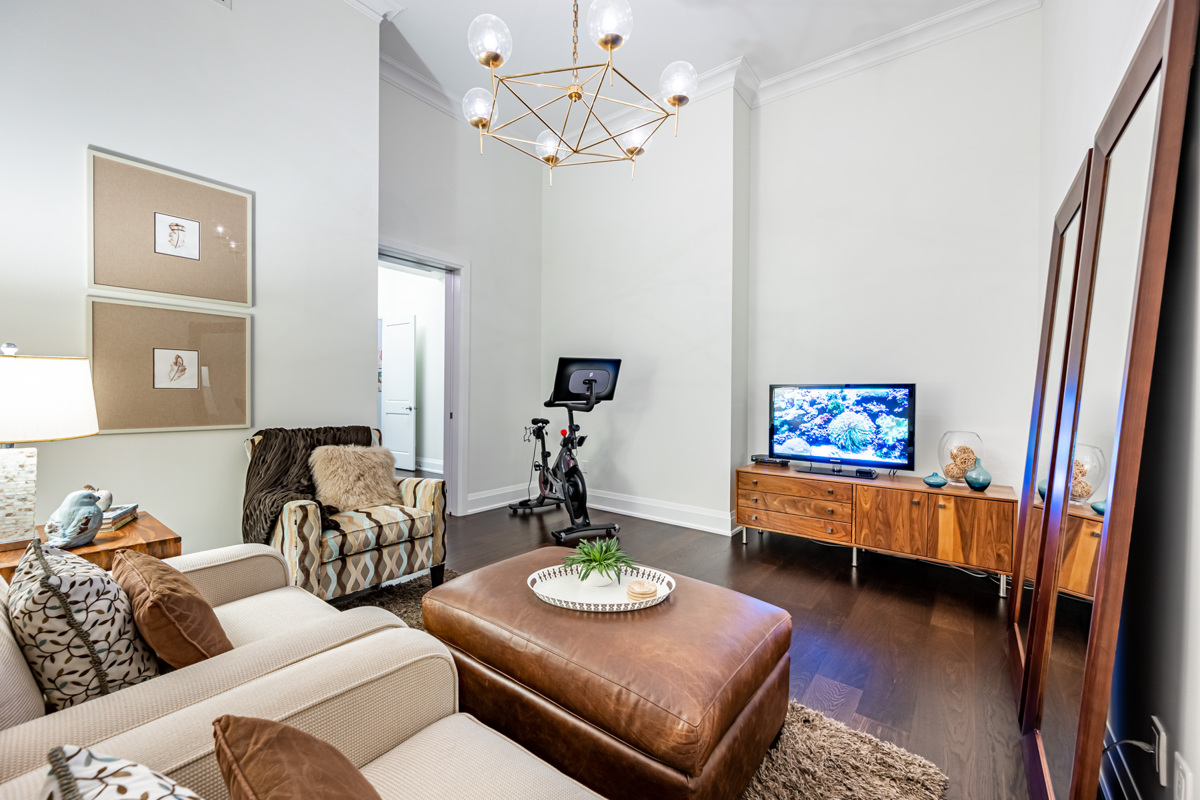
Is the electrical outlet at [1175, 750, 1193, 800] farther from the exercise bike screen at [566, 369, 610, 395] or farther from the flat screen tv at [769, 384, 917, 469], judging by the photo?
the exercise bike screen at [566, 369, 610, 395]

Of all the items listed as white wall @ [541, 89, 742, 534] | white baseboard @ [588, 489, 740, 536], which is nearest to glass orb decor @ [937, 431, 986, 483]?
white wall @ [541, 89, 742, 534]

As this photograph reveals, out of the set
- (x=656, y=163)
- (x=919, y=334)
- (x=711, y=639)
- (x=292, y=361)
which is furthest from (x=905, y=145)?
(x=292, y=361)

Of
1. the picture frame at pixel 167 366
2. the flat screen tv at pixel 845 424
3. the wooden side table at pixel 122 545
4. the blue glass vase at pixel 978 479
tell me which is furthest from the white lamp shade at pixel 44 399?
the blue glass vase at pixel 978 479

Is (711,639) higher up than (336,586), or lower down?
higher up

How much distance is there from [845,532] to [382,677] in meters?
3.13

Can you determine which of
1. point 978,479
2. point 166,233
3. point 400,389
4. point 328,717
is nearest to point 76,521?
point 166,233

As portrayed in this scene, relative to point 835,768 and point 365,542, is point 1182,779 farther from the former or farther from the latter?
point 365,542

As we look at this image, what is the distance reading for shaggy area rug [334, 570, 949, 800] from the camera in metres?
1.49

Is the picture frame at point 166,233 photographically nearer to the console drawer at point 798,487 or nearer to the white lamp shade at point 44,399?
the white lamp shade at point 44,399

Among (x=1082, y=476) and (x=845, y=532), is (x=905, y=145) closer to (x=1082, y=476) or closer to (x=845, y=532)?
(x=845, y=532)

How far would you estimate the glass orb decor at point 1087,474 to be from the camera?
1.30 meters

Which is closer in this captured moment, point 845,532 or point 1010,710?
point 1010,710

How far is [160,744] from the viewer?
77cm

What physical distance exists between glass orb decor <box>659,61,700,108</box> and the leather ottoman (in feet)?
7.30
